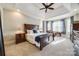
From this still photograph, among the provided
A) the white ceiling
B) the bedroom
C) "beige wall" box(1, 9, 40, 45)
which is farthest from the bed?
the white ceiling

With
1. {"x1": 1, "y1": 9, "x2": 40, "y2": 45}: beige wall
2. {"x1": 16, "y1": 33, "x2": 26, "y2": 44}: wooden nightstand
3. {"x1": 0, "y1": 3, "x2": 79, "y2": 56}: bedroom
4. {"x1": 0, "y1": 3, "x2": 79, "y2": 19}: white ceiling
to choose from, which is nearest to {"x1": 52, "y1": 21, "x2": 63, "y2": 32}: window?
{"x1": 0, "y1": 3, "x2": 79, "y2": 56}: bedroom

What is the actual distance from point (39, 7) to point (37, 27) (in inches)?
14.8

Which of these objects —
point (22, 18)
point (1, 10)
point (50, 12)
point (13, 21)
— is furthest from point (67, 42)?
point (1, 10)

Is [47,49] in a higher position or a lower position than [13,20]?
lower

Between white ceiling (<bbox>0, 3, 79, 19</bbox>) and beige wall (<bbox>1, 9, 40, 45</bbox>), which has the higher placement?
white ceiling (<bbox>0, 3, 79, 19</bbox>)

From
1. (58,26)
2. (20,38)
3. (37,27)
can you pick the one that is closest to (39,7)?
(37,27)

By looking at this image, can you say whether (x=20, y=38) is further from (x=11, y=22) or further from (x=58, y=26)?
(x=58, y=26)

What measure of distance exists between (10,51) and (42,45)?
1.99 ft

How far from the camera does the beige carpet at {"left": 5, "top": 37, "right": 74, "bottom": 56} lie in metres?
1.86

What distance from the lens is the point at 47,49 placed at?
1897 millimetres

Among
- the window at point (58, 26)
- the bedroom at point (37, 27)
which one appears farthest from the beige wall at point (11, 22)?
the window at point (58, 26)

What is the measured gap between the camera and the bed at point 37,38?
189 centimetres

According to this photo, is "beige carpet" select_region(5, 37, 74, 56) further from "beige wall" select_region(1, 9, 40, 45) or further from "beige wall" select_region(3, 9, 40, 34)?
"beige wall" select_region(3, 9, 40, 34)

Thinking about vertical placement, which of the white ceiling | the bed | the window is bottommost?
the bed
